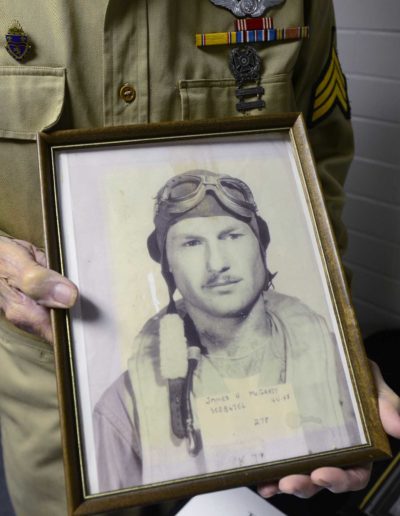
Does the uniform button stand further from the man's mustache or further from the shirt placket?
the man's mustache

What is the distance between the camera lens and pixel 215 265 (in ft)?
2.24

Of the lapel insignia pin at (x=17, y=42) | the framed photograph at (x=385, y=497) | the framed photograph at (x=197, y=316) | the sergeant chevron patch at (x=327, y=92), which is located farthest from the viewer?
the framed photograph at (x=385, y=497)

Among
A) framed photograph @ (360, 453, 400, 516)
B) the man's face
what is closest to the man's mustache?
the man's face

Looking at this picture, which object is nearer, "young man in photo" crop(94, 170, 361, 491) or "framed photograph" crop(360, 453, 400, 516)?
"young man in photo" crop(94, 170, 361, 491)

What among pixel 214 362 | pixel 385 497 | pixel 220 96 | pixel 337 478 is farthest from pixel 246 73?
pixel 385 497

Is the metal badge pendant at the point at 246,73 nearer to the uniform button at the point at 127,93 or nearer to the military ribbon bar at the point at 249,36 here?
the military ribbon bar at the point at 249,36

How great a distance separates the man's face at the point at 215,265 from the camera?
2.20 feet

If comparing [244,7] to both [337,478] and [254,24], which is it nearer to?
[254,24]

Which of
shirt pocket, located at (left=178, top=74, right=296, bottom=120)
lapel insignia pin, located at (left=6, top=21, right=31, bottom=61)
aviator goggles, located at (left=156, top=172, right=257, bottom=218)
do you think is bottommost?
aviator goggles, located at (left=156, top=172, right=257, bottom=218)

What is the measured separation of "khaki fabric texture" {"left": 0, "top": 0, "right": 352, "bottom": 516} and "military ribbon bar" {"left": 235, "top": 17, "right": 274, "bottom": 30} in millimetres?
14

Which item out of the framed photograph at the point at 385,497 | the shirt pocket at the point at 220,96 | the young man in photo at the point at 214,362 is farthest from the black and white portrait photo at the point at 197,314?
the framed photograph at the point at 385,497

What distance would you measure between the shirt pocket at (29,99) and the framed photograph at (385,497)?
880 mm

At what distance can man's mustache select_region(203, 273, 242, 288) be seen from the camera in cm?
68

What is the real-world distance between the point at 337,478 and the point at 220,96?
0.56m
